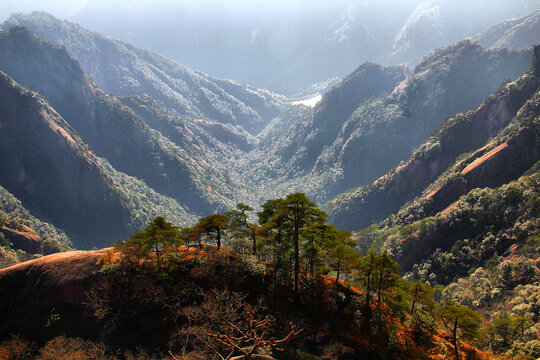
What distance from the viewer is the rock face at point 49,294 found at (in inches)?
1790

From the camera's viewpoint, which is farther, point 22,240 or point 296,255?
point 22,240

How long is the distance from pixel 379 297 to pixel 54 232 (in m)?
202

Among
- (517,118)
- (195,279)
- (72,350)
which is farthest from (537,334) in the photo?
(517,118)

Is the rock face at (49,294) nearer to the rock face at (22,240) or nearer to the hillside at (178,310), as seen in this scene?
the hillside at (178,310)

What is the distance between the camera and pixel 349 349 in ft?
132

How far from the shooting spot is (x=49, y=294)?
48531mm

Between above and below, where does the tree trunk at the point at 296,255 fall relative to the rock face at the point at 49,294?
above

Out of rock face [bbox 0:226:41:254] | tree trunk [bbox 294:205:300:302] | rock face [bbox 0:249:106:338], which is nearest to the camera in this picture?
rock face [bbox 0:249:106:338]

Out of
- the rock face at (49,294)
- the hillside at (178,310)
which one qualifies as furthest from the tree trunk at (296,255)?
the rock face at (49,294)

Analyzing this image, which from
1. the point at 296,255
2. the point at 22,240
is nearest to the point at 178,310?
the point at 296,255

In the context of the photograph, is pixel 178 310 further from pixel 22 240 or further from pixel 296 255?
pixel 22 240

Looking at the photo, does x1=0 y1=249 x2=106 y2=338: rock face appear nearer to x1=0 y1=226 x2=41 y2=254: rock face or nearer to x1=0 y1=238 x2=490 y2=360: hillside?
x1=0 y1=238 x2=490 y2=360: hillside

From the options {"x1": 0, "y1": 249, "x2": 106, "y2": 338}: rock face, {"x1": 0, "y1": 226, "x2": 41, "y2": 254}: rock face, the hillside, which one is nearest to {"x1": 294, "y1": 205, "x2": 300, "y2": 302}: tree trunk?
the hillside

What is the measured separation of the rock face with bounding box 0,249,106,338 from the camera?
4547 cm
